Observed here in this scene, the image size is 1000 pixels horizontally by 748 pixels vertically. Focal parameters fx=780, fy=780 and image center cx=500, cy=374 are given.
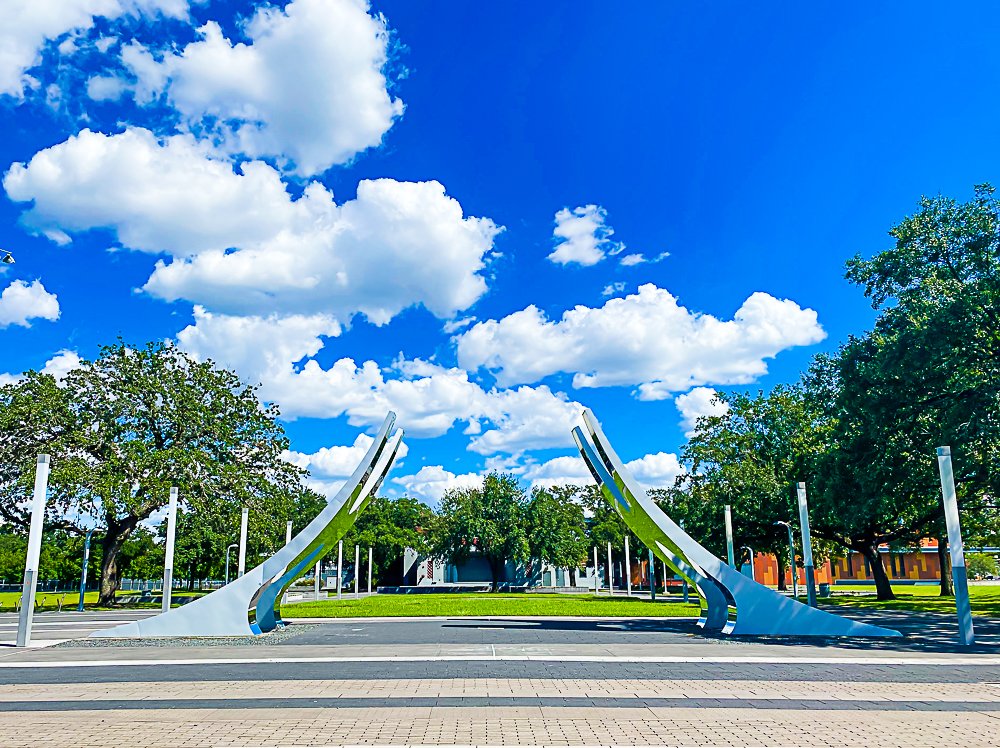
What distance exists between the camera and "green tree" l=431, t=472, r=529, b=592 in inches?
2296

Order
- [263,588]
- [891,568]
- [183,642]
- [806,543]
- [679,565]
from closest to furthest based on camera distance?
[183,642], [263,588], [679,565], [806,543], [891,568]

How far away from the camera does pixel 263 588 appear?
1850 centimetres

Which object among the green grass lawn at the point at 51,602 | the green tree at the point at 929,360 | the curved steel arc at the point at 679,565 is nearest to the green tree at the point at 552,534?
the green grass lawn at the point at 51,602

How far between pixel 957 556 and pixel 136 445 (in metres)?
29.7

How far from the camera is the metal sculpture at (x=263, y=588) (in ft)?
59.3

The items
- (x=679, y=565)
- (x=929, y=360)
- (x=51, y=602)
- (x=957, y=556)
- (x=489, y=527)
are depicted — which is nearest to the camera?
(x=957, y=556)

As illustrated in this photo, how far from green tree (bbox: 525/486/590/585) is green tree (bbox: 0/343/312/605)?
2668cm

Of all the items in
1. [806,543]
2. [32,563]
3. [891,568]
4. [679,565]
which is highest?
[806,543]

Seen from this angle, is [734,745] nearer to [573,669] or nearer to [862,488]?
[573,669]

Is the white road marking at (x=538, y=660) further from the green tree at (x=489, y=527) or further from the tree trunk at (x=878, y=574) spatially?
the green tree at (x=489, y=527)

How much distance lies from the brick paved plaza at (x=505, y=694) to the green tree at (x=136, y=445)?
16.3 m

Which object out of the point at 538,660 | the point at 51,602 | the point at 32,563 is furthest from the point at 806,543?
the point at 51,602

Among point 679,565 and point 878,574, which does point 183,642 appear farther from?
point 878,574

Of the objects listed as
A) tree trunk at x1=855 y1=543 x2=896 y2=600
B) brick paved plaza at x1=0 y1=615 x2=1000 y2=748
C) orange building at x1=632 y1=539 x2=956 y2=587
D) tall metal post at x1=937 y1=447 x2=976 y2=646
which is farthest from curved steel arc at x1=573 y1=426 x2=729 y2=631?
orange building at x1=632 y1=539 x2=956 y2=587
